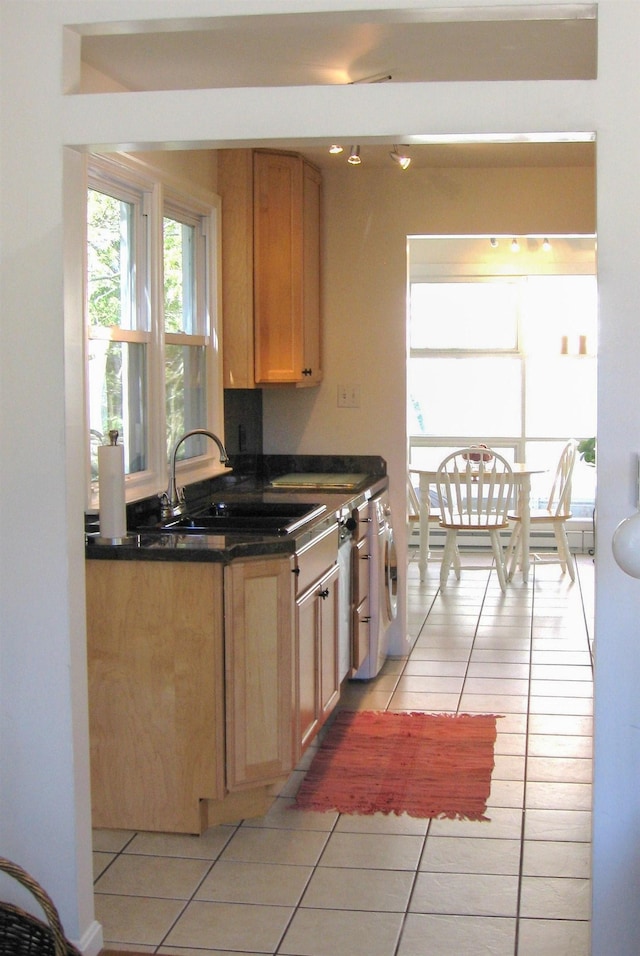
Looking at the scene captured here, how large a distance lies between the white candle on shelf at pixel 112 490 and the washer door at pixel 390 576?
6.60ft

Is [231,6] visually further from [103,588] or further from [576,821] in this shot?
[576,821]

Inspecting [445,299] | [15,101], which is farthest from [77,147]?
[445,299]

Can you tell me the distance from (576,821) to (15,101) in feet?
8.72

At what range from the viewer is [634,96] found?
2.35 metres

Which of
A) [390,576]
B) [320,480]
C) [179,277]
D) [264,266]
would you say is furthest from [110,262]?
[390,576]

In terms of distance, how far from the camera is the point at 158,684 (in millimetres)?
3482

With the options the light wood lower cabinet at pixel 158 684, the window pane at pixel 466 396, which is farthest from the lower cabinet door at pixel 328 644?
the window pane at pixel 466 396

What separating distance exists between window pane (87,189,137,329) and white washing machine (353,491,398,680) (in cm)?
153

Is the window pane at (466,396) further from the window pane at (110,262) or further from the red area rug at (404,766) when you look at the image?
the window pane at (110,262)

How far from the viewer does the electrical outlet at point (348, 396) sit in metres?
→ 5.79

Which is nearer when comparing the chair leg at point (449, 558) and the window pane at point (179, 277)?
the window pane at point (179, 277)

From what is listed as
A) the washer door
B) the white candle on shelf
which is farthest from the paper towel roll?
the washer door

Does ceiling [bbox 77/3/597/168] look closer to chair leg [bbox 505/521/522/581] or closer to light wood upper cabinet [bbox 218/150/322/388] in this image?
light wood upper cabinet [bbox 218/150/322/388]

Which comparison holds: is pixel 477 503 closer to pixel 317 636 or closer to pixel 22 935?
pixel 317 636
